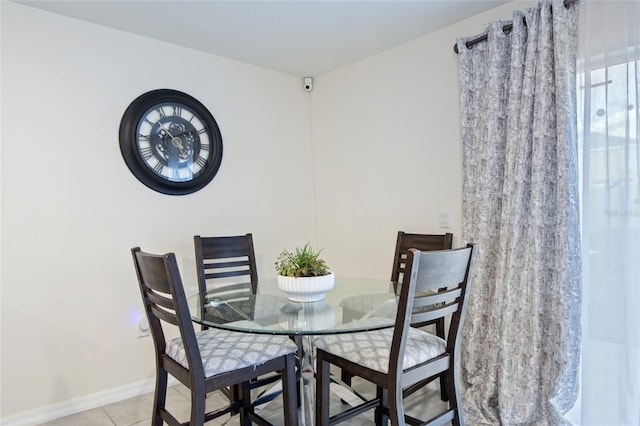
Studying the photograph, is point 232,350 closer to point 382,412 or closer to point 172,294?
point 172,294

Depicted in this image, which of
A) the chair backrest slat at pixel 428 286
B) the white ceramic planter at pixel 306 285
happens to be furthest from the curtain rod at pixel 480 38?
the white ceramic planter at pixel 306 285

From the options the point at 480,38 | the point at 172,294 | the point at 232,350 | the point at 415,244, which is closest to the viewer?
the point at 172,294

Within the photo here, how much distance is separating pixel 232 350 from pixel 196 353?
22 centimetres

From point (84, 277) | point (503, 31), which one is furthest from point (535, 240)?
point (84, 277)

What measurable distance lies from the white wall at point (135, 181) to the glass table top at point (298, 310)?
0.76m

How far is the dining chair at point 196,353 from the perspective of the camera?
5.06 ft

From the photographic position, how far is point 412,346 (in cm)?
172

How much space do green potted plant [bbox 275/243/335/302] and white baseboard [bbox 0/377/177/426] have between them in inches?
55.2

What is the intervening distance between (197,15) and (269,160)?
124 centimetres

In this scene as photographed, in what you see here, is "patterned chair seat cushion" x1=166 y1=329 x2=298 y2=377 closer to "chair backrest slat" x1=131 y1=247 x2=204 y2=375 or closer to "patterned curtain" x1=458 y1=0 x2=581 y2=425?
"chair backrest slat" x1=131 y1=247 x2=204 y2=375

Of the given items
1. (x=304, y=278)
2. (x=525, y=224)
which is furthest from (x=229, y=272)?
(x=525, y=224)

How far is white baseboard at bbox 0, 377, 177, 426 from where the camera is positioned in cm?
225

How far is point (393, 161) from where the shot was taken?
298 centimetres

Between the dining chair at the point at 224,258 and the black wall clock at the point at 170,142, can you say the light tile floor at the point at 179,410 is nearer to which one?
the dining chair at the point at 224,258
